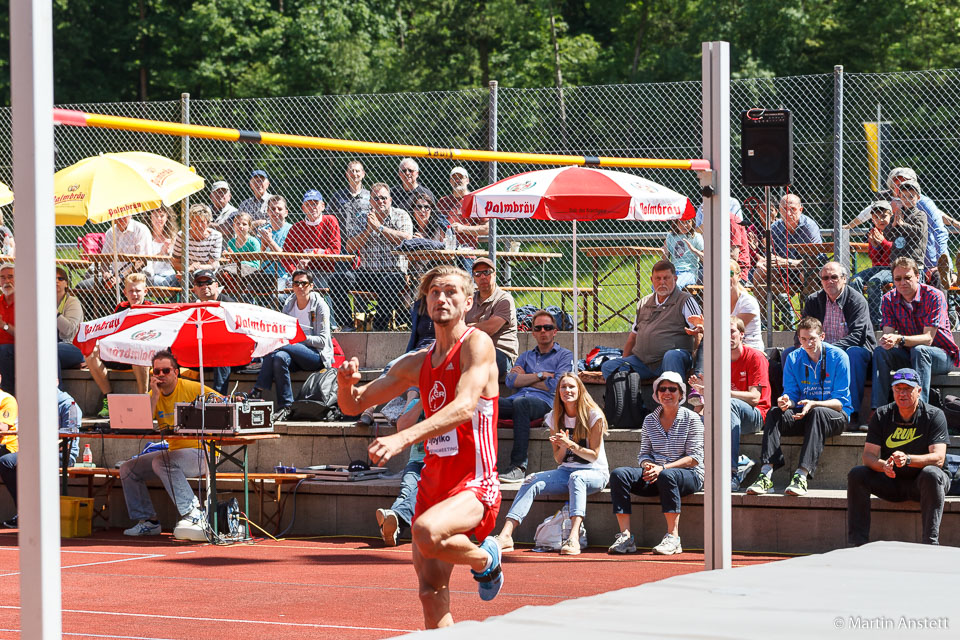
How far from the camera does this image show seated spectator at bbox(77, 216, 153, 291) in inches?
558

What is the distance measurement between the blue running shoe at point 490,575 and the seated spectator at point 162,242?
8.93 metres

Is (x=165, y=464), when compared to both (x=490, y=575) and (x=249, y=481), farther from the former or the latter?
(x=490, y=575)

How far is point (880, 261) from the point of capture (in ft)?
39.4

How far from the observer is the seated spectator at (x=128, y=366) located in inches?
508

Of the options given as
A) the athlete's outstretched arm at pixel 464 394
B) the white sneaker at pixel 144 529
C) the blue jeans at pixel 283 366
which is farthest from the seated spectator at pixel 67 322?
the athlete's outstretched arm at pixel 464 394

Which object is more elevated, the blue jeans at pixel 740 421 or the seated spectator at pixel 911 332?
the seated spectator at pixel 911 332

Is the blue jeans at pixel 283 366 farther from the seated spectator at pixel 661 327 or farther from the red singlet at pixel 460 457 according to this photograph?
the red singlet at pixel 460 457

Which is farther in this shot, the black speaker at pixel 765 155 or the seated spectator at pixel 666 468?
the seated spectator at pixel 666 468

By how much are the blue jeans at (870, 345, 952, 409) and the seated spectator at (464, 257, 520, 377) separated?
125 inches

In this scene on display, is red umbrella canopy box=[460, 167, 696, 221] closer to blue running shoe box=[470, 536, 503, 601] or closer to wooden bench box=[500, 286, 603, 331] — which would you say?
wooden bench box=[500, 286, 603, 331]

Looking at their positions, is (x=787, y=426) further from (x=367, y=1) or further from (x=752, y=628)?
(x=367, y=1)

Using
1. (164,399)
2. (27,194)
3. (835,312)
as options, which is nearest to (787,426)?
(835,312)

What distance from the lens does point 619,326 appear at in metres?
14.4

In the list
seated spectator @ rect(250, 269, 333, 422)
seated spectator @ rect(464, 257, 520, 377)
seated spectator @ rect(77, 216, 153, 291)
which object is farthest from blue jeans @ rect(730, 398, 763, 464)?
seated spectator @ rect(77, 216, 153, 291)
